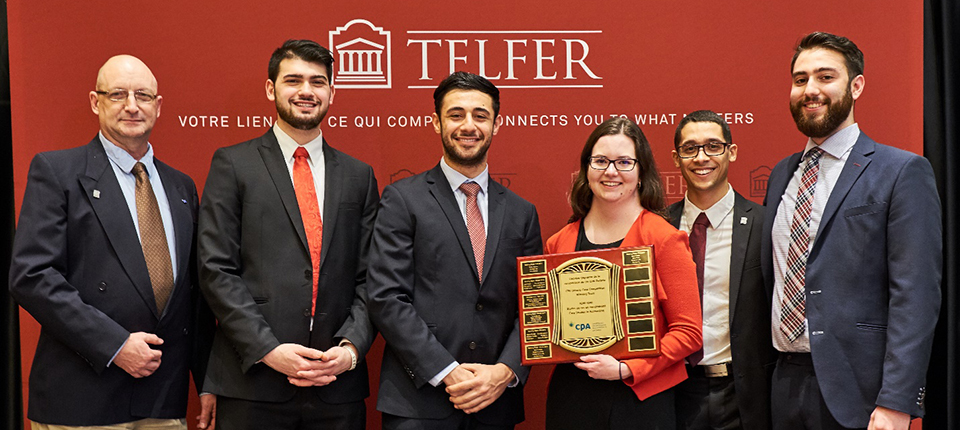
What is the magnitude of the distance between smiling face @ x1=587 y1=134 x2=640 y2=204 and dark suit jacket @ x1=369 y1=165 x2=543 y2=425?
40 centimetres

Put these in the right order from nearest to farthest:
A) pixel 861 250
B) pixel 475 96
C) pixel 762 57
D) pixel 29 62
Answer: pixel 861 250
pixel 475 96
pixel 29 62
pixel 762 57

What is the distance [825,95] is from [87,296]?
285 centimetres

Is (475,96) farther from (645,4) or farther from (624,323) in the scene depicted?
(645,4)

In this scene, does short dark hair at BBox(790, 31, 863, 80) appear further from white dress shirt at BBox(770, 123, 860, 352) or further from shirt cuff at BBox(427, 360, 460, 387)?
shirt cuff at BBox(427, 360, 460, 387)

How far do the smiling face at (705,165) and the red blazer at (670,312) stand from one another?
0.45 m

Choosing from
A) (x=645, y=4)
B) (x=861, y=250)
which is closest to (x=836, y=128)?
(x=861, y=250)

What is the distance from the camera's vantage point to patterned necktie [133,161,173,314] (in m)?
2.92

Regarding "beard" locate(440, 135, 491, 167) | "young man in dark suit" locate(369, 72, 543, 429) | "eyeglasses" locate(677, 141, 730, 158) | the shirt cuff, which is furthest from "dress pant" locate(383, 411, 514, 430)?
"eyeglasses" locate(677, 141, 730, 158)

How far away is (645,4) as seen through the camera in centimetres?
377

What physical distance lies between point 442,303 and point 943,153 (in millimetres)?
2845

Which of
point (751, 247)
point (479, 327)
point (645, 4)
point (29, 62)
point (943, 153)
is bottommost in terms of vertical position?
point (479, 327)

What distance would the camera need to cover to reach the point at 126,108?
2.98 m

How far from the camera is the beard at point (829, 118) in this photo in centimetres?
275

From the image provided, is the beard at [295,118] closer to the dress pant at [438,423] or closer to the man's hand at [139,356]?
the man's hand at [139,356]
